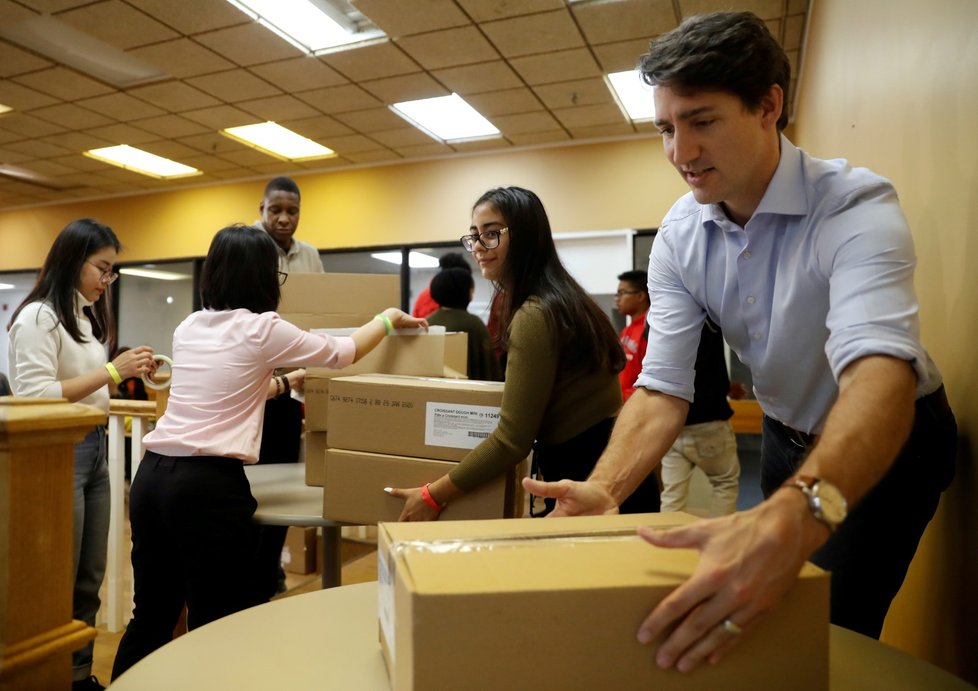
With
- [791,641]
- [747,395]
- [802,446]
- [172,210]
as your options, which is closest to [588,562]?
[791,641]

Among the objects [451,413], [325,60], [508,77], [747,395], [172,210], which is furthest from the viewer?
[172,210]

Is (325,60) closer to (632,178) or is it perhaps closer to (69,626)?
(632,178)

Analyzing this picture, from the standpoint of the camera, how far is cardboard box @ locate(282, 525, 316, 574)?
9.80 feet

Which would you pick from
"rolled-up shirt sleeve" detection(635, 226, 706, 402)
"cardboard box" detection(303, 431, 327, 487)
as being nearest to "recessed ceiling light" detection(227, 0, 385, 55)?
"cardboard box" detection(303, 431, 327, 487)

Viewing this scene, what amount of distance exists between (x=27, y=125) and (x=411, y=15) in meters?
3.34

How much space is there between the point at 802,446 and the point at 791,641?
1.87ft

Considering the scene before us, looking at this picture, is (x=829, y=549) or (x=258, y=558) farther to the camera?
(x=258, y=558)

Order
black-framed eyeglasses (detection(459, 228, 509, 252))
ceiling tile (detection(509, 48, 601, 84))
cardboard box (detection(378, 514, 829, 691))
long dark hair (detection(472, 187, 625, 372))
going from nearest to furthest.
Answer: cardboard box (detection(378, 514, 829, 691)) → long dark hair (detection(472, 187, 625, 372)) → black-framed eyeglasses (detection(459, 228, 509, 252)) → ceiling tile (detection(509, 48, 601, 84))

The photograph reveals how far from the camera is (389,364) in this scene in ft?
5.70

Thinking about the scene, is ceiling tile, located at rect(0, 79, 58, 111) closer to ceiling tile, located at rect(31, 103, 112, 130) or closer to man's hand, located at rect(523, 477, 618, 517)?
ceiling tile, located at rect(31, 103, 112, 130)

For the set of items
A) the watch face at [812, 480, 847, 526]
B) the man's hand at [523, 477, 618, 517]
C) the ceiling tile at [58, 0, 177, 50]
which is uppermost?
the ceiling tile at [58, 0, 177, 50]

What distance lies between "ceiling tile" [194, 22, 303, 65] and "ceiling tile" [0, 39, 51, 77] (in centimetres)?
106

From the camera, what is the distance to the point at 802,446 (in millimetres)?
1079

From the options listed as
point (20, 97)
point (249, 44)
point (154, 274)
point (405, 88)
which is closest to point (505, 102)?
point (405, 88)
